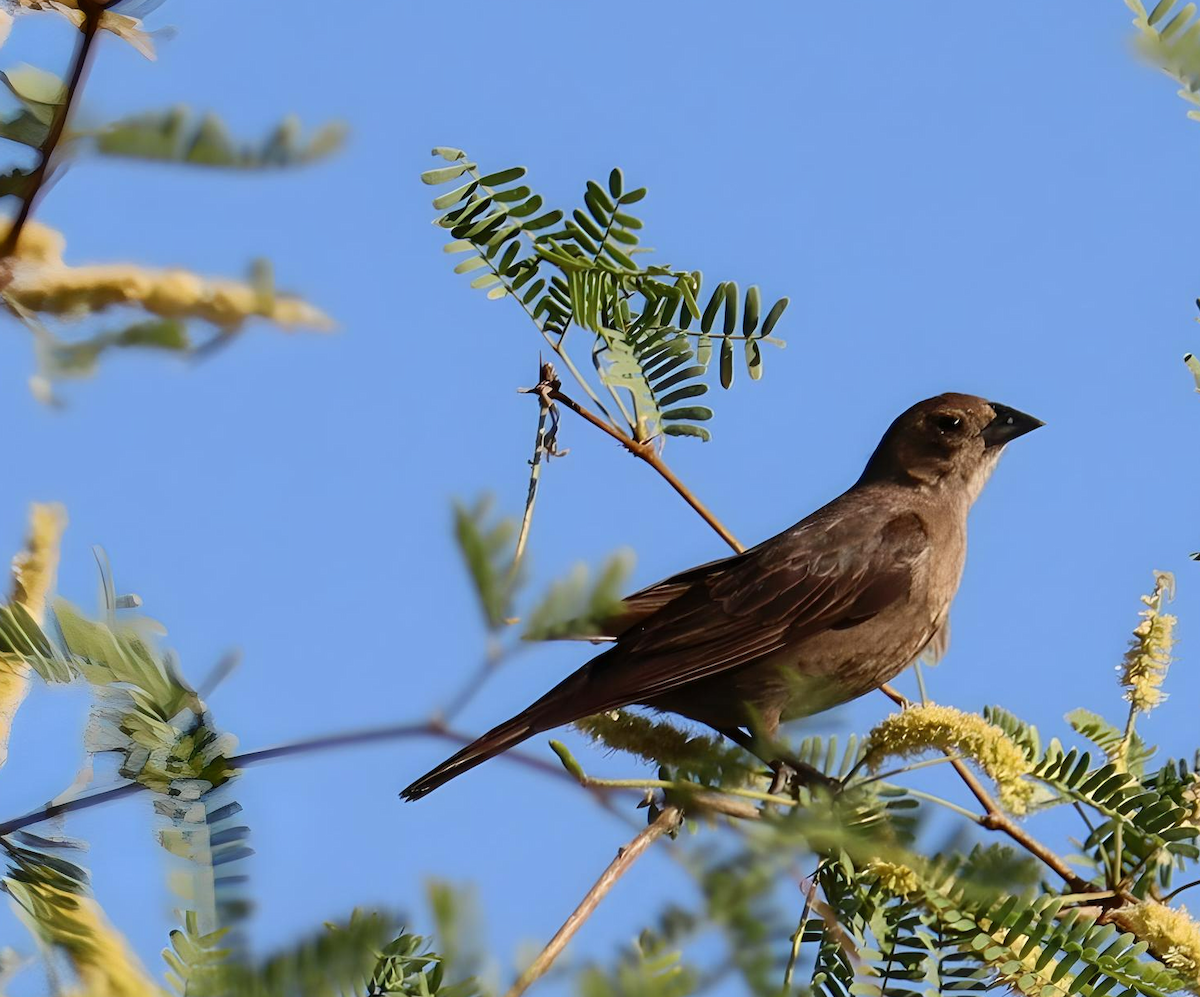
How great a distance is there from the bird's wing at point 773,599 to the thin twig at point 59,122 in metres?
2.97

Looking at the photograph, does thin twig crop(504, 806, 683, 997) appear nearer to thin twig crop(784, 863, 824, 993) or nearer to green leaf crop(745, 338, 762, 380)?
thin twig crop(784, 863, 824, 993)

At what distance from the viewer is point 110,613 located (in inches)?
75.9

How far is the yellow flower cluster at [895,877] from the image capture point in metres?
2.37

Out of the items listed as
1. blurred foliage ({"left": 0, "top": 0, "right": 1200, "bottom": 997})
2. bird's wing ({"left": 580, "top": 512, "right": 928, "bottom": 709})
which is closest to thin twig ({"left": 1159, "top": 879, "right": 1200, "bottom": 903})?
blurred foliage ({"left": 0, "top": 0, "right": 1200, "bottom": 997})

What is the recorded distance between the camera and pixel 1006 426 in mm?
5977

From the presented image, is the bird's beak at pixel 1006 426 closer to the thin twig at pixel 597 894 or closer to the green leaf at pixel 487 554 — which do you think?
the thin twig at pixel 597 894

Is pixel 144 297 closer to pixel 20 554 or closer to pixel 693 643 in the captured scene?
pixel 20 554

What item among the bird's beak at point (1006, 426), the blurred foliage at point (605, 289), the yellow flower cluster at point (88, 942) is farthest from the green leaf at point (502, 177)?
the bird's beak at point (1006, 426)

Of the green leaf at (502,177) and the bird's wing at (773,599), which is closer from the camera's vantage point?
the green leaf at (502,177)

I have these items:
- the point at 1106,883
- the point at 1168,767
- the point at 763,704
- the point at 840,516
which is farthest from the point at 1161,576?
the point at 840,516

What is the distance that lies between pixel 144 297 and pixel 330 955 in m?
0.85

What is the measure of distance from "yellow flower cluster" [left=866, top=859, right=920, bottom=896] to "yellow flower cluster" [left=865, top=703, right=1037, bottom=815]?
32 cm

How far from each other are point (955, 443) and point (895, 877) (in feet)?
12.7

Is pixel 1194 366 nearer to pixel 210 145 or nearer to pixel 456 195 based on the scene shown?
pixel 456 195
